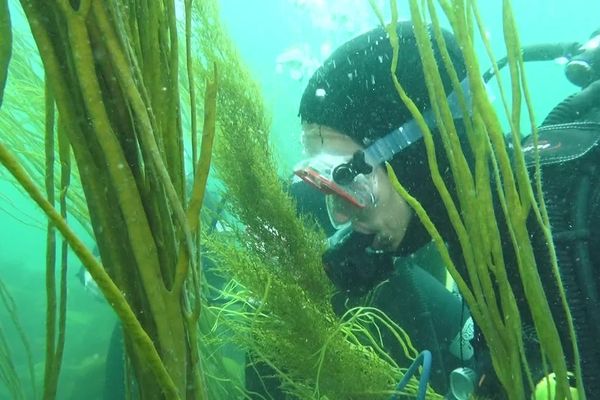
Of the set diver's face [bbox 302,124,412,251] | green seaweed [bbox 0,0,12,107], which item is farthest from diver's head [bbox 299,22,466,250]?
green seaweed [bbox 0,0,12,107]

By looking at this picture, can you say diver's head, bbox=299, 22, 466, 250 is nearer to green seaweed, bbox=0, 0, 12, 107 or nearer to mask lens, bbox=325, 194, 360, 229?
mask lens, bbox=325, 194, 360, 229

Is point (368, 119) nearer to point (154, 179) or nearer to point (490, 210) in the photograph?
point (490, 210)

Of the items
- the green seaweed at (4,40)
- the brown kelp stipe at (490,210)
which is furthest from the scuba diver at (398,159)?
the green seaweed at (4,40)

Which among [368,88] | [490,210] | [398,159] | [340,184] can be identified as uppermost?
[368,88]

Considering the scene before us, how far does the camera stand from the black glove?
293 cm

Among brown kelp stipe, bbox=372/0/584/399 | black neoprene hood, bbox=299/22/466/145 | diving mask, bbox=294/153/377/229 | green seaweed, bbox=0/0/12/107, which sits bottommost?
brown kelp stipe, bbox=372/0/584/399

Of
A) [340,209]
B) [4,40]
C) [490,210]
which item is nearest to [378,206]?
[340,209]

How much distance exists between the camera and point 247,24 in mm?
47094

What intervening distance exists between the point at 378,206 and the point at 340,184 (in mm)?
286

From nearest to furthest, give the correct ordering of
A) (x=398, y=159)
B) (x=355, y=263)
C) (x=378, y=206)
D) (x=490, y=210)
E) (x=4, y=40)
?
(x=4, y=40), (x=490, y=210), (x=398, y=159), (x=378, y=206), (x=355, y=263)

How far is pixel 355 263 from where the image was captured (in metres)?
2.92

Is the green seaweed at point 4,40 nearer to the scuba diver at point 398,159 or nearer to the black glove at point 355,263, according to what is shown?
the scuba diver at point 398,159

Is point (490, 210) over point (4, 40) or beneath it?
beneath

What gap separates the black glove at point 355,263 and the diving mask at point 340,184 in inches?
7.5
